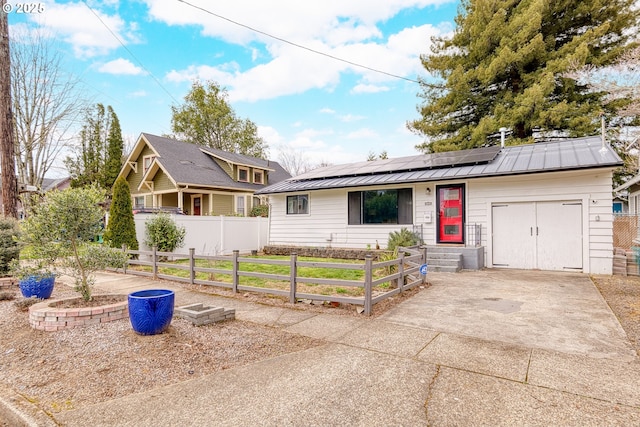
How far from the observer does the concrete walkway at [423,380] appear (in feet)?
8.31

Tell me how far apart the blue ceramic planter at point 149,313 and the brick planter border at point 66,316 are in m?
0.84

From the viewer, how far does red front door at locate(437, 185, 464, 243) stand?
10.6 m

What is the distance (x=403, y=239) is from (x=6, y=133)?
1062 cm

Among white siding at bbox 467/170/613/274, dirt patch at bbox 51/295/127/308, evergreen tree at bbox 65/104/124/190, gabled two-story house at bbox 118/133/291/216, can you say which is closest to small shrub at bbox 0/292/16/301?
dirt patch at bbox 51/295/127/308

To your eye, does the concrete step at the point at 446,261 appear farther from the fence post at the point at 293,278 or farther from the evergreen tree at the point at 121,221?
the evergreen tree at the point at 121,221

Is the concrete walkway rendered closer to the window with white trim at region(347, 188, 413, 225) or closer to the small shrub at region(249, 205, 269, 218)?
the window with white trim at region(347, 188, 413, 225)

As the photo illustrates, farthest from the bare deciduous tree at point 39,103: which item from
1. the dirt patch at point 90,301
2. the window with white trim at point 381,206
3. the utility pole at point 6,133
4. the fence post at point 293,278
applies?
the fence post at point 293,278

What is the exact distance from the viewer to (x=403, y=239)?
412 inches

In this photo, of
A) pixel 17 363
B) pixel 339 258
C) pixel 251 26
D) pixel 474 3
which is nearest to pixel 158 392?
pixel 17 363

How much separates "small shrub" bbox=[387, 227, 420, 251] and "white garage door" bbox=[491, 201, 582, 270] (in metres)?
2.29

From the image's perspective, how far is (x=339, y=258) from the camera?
40.3ft

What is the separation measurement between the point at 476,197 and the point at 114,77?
19216 mm

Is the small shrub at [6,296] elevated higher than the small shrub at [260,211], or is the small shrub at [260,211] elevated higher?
the small shrub at [260,211]

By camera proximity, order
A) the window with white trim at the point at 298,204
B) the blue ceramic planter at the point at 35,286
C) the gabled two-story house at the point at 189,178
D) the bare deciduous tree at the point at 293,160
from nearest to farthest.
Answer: the blue ceramic planter at the point at 35,286 < the window with white trim at the point at 298,204 < the gabled two-story house at the point at 189,178 < the bare deciduous tree at the point at 293,160
